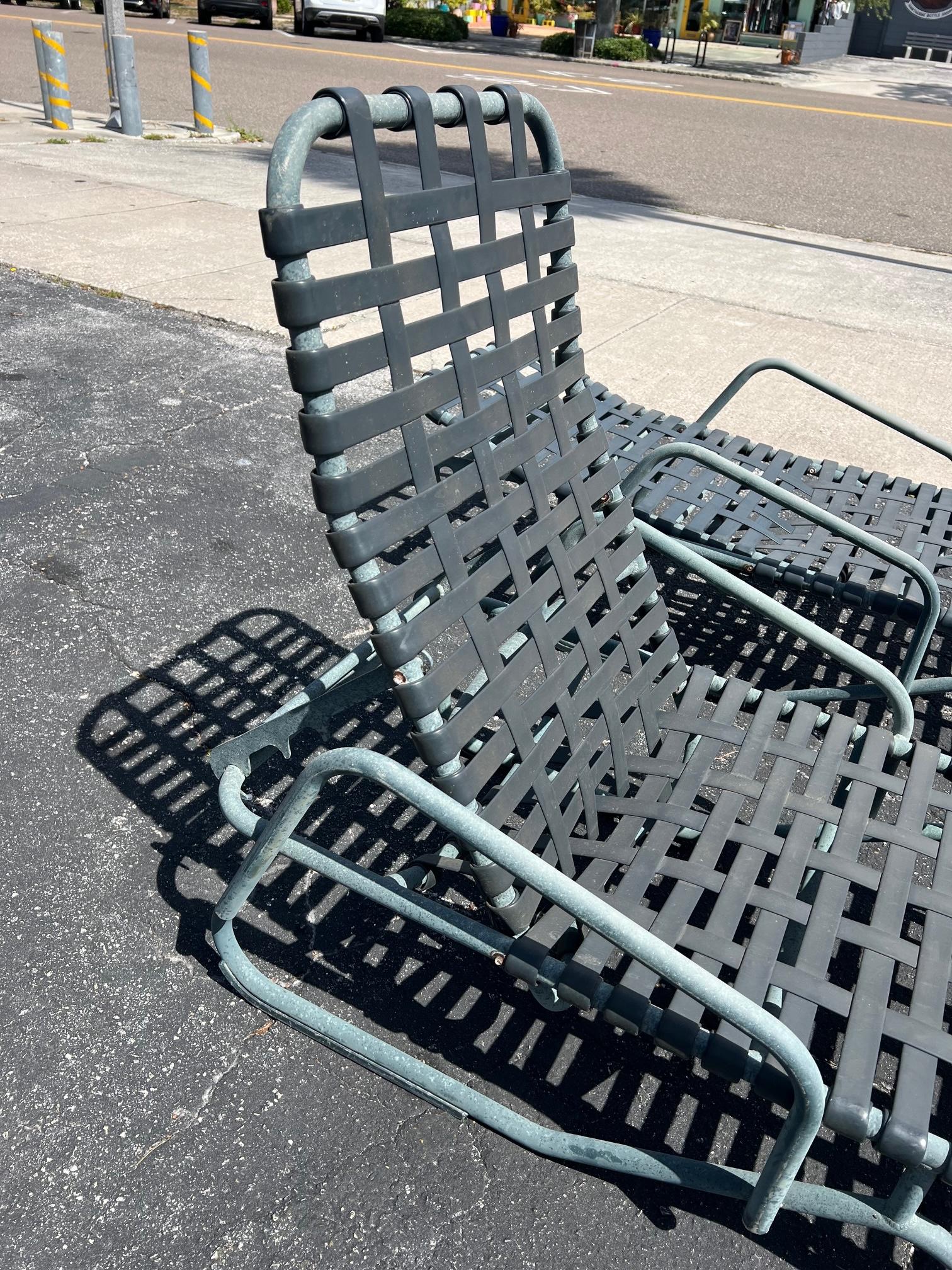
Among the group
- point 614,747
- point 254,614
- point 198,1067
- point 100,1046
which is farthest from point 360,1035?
point 254,614

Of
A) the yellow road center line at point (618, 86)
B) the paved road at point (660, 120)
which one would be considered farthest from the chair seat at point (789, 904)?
the yellow road center line at point (618, 86)

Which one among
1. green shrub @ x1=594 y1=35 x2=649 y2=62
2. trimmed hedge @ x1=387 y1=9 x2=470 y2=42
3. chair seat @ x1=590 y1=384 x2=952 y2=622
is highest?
trimmed hedge @ x1=387 y1=9 x2=470 y2=42

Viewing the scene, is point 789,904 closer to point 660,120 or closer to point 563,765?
point 563,765

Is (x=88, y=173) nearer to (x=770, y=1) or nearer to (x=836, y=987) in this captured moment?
(x=836, y=987)

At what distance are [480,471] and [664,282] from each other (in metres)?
5.43

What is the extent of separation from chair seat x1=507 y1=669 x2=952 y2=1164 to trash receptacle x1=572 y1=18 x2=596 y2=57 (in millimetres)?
26845

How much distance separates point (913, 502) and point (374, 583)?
2.27m

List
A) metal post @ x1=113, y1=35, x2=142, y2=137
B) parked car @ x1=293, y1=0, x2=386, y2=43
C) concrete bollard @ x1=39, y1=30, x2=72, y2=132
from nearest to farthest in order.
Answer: metal post @ x1=113, y1=35, x2=142, y2=137 → concrete bollard @ x1=39, y1=30, x2=72, y2=132 → parked car @ x1=293, y1=0, x2=386, y2=43

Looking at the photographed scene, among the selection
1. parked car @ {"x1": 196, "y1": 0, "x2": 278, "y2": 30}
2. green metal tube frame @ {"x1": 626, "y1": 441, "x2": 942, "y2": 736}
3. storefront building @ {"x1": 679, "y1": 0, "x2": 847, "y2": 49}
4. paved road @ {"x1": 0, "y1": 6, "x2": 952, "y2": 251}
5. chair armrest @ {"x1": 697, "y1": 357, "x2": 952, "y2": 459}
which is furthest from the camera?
storefront building @ {"x1": 679, "y1": 0, "x2": 847, "y2": 49}

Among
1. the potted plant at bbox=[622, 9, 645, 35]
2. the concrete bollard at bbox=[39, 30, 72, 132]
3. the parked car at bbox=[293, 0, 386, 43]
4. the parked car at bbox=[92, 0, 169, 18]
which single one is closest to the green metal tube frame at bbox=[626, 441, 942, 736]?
the concrete bollard at bbox=[39, 30, 72, 132]

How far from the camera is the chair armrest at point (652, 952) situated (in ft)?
4.48

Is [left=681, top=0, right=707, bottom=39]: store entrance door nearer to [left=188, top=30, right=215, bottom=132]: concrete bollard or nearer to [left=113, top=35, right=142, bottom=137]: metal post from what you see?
[left=188, top=30, right=215, bottom=132]: concrete bollard

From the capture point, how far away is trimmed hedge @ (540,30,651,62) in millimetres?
25047

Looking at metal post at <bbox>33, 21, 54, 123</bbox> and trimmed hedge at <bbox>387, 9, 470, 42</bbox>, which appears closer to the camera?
metal post at <bbox>33, 21, 54, 123</bbox>
